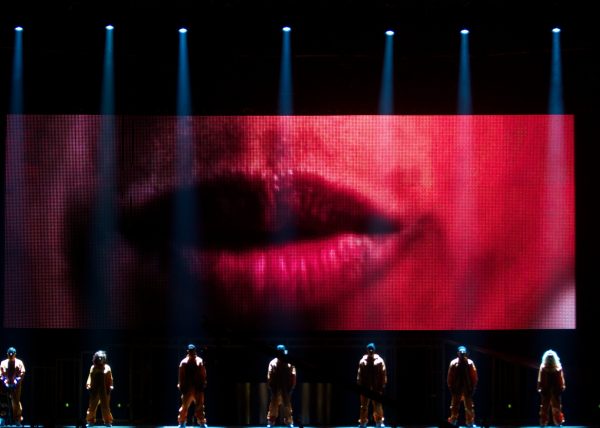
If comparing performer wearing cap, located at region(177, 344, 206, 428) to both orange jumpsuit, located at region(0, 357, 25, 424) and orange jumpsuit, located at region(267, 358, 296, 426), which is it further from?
orange jumpsuit, located at region(0, 357, 25, 424)

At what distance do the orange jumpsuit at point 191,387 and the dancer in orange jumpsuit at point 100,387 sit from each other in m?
0.90

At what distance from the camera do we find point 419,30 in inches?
414

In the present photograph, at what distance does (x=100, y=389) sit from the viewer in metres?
10.5

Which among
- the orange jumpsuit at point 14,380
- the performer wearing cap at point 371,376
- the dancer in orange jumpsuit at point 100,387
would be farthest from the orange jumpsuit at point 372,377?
the orange jumpsuit at point 14,380

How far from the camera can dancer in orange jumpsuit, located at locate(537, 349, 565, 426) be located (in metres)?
10.5

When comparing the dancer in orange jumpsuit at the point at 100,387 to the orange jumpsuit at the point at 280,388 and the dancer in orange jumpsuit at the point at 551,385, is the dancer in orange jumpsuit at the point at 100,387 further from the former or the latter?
the dancer in orange jumpsuit at the point at 551,385

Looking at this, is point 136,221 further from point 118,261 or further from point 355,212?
point 355,212

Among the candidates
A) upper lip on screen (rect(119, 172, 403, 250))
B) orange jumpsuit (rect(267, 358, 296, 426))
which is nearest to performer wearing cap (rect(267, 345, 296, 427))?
orange jumpsuit (rect(267, 358, 296, 426))

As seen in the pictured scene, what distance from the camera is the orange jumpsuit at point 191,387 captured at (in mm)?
10547

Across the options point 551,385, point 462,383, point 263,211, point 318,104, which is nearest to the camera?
point 551,385

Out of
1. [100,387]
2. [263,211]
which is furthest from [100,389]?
[263,211]

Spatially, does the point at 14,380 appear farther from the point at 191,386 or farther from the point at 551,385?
the point at 551,385

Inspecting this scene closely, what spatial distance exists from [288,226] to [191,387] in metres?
2.41

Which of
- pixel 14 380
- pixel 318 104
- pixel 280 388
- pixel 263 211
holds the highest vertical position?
pixel 318 104
